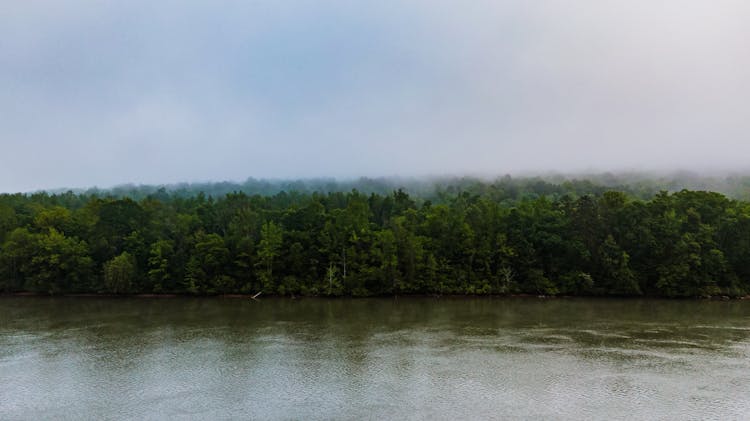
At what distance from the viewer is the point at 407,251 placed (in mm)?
57781

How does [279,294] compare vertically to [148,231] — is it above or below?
below

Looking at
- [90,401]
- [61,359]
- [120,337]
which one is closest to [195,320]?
[120,337]

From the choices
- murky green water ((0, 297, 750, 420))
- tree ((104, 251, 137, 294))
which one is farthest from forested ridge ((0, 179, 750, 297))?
murky green water ((0, 297, 750, 420))

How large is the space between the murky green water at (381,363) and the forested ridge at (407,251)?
688 centimetres

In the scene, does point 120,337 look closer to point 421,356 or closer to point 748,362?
point 421,356

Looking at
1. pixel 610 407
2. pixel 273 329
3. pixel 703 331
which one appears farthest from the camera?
pixel 273 329

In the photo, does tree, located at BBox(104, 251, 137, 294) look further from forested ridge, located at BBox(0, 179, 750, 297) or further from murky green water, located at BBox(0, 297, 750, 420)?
murky green water, located at BBox(0, 297, 750, 420)

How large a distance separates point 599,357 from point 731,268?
32.3 metres

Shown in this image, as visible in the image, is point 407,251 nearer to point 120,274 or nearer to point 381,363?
point 381,363

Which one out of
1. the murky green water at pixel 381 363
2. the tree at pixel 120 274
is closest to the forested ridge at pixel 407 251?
the tree at pixel 120 274

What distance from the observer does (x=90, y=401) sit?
81.1 feet

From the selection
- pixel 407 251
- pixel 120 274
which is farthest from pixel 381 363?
pixel 120 274

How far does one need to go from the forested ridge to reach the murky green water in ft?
22.6

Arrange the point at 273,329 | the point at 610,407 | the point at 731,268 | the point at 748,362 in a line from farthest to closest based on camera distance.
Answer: the point at 731,268
the point at 273,329
the point at 748,362
the point at 610,407
